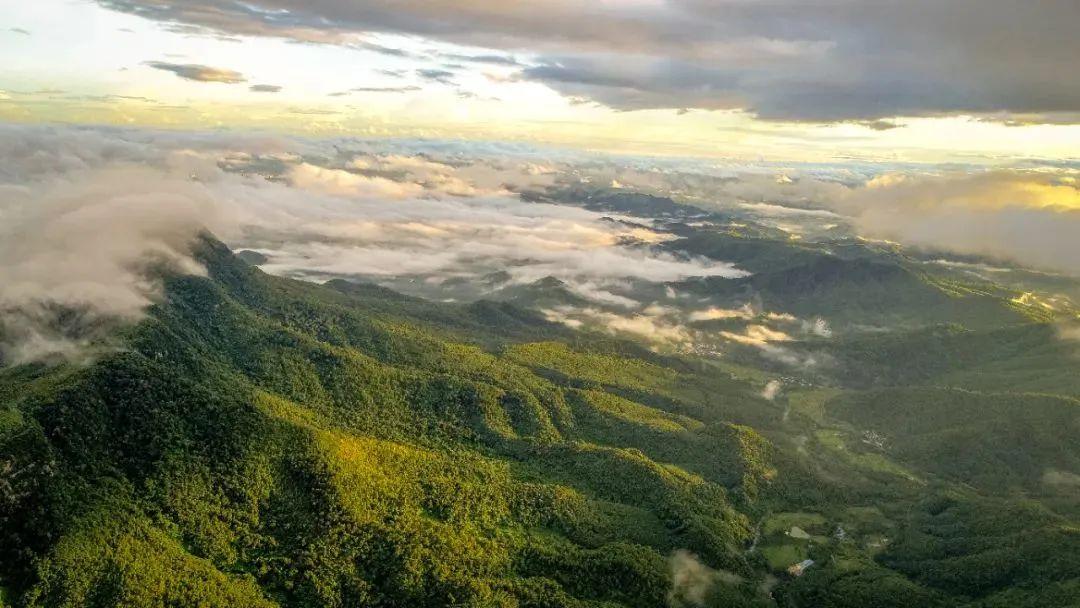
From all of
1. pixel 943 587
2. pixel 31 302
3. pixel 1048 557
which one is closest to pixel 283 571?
pixel 31 302

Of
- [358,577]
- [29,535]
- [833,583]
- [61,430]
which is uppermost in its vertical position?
[61,430]

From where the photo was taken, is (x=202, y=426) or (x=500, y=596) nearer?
(x=500, y=596)

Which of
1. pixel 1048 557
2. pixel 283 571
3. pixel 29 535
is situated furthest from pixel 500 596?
pixel 1048 557

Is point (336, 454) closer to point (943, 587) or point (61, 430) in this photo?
point (61, 430)

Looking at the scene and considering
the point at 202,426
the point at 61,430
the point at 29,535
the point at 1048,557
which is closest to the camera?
the point at 29,535

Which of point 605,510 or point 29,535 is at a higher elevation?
point 29,535

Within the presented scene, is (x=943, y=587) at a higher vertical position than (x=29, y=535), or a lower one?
lower

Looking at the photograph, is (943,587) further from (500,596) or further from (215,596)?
(215,596)

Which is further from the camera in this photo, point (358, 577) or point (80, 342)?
point (80, 342)

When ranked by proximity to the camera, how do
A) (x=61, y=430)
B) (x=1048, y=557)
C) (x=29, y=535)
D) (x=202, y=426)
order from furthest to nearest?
1. (x=1048, y=557)
2. (x=202, y=426)
3. (x=61, y=430)
4. (x=29, y=535)
